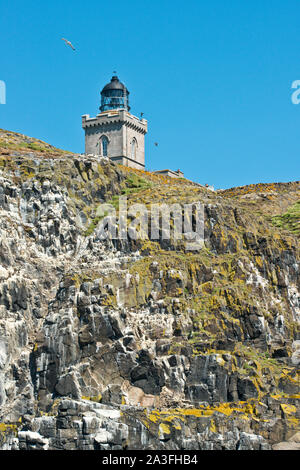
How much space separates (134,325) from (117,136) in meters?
51.5

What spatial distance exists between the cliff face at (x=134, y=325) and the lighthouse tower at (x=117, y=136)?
25.6m

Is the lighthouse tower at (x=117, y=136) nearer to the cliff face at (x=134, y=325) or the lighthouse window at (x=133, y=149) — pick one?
the lighthouse window at (x=133, y=149)

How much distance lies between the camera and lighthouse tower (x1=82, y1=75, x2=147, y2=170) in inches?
5797

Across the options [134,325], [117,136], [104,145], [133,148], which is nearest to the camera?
[134,325]

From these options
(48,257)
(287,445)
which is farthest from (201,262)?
(287,445)

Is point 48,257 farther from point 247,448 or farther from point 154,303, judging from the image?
point 247,448

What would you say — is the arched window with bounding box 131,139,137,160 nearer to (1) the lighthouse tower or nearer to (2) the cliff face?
(1) the lighthouse tower

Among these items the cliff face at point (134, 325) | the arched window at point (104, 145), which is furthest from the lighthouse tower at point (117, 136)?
the cliff face at point (134, 325)

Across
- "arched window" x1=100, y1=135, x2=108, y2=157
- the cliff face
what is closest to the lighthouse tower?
"arched window" x1=100, y1=135, x2=108, y2=157

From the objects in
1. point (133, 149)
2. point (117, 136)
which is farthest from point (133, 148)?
point (117, 136)

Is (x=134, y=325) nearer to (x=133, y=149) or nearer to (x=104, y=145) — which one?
(x=104, y=145)

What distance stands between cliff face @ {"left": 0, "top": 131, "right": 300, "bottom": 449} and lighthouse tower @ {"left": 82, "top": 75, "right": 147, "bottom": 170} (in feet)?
84.0

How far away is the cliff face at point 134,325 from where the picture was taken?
91.6 metres

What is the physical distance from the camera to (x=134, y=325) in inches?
3969
